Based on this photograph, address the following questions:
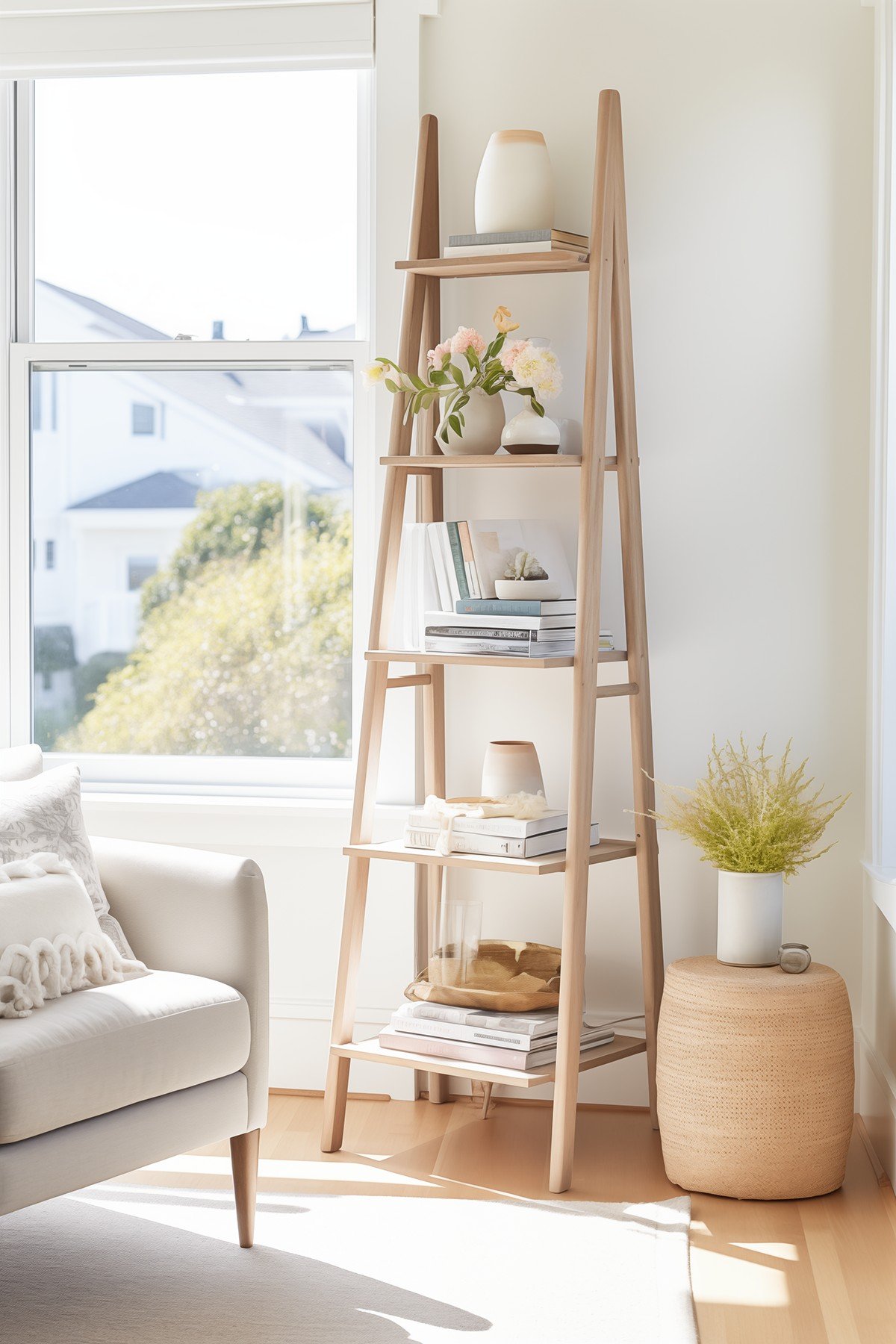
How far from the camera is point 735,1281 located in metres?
2.20

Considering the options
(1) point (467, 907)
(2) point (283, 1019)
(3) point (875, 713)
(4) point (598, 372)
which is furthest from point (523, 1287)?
(4) point (598, 372)

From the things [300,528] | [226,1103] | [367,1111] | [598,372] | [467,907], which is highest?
[598,372]

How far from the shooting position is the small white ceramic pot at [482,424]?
9.05 ft

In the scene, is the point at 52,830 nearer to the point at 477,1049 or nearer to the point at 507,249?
the point at 477,1049

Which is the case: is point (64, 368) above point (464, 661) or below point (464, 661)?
above

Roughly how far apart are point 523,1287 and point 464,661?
1.12 metres

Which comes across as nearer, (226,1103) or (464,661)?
(226,1103)

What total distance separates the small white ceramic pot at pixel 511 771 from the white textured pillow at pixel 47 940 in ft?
2.69

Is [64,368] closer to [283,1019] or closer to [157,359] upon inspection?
[157,359]

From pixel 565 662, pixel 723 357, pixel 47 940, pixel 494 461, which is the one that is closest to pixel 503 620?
pixel 565 662

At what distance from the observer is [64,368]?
3303 mm

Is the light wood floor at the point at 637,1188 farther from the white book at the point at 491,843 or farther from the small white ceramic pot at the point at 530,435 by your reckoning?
the small white ceramic pot at the point at 530,435

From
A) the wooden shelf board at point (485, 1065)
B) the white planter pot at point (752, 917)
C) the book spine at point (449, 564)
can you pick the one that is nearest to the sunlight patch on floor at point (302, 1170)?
the wooden shelf board at point (485, 1065)

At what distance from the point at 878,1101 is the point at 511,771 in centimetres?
98
